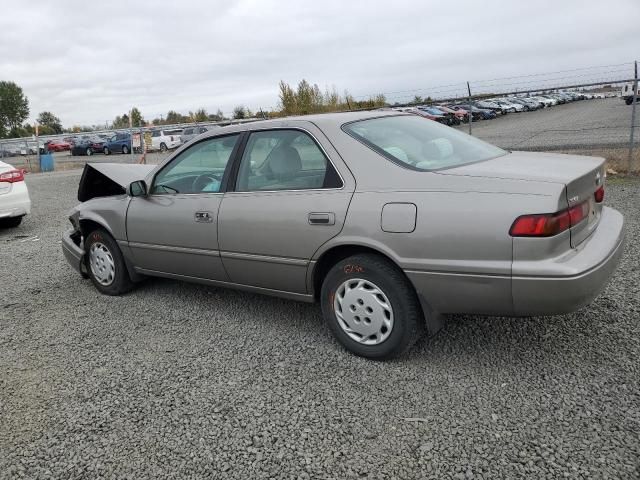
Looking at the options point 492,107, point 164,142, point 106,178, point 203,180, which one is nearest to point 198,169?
point 203,180

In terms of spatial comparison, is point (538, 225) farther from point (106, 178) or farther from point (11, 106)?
point (11, 106)

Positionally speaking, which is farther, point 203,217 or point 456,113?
point 456,113

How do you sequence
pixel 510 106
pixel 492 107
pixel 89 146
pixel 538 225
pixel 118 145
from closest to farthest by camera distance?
pixel 538 225 < pixel 118 145 < pixel 89 146 < pixel 492 107 < pixel 510 106

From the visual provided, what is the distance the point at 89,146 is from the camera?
1428 inches

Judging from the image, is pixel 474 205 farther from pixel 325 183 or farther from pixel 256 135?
pixel 256 135

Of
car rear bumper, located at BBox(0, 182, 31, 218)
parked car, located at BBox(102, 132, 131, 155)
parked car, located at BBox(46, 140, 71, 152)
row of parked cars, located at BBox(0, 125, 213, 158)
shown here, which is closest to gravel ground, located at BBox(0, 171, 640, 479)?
car rear bumper, located at BBox(0, 182, 31, 218)

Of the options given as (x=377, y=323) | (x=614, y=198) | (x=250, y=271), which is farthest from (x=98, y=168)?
(x=614, y=198)

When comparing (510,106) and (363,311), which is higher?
(510,106)

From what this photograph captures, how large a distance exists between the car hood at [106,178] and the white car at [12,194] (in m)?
3.89

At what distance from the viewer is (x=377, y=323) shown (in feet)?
10.8

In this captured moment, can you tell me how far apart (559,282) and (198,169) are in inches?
113

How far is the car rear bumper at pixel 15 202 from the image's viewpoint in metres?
8.41

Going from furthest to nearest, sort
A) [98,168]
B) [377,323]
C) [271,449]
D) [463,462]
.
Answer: [98,168]
[377,323]
[271,449]
[463,462]

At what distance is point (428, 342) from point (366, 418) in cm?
98
